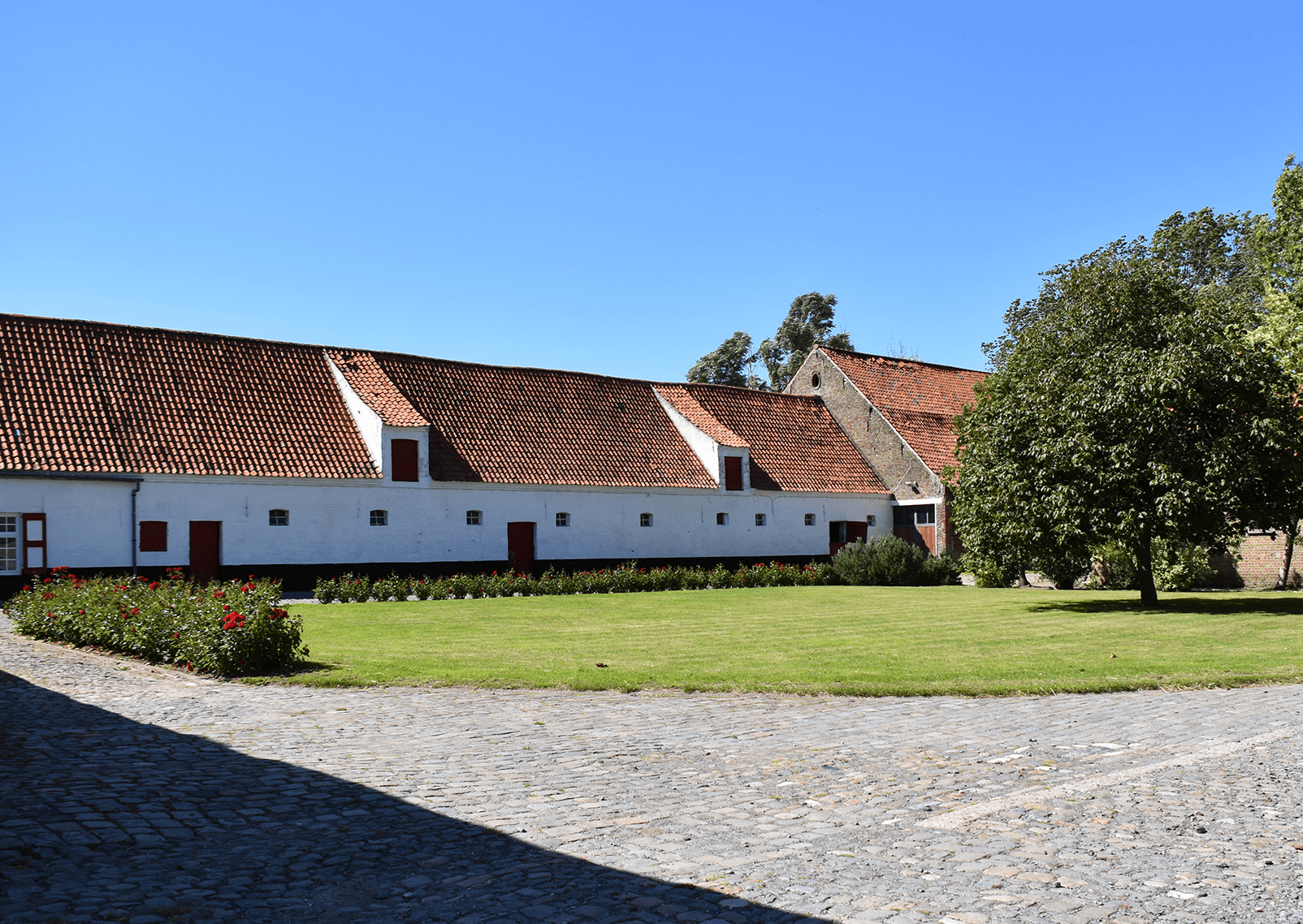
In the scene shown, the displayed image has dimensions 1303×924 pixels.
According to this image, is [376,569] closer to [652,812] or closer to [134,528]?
[134,528]

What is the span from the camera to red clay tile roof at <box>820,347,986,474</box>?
138ft

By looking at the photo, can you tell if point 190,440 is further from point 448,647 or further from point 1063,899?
point 1063,899

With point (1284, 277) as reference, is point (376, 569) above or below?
below

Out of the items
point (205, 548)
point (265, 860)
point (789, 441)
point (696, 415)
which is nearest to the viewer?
point (265, 860)

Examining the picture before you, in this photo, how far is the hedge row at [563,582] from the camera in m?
27.4

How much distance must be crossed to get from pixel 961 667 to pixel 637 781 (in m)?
6.73

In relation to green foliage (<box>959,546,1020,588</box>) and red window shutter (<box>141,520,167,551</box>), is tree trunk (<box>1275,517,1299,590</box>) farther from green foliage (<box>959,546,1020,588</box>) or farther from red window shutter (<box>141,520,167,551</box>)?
red window shutter (<box>141,520,167,551</box>)

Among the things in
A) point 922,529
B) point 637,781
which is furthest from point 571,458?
point 637,781

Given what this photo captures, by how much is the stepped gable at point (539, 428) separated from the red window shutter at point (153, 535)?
8.08 metres

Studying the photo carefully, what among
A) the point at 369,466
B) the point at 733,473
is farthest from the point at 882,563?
the point at 369,466

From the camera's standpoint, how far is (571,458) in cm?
3578

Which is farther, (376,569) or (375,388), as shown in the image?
(375,388)

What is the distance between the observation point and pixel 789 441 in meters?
42.3

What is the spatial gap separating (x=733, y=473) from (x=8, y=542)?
76.4 ft
